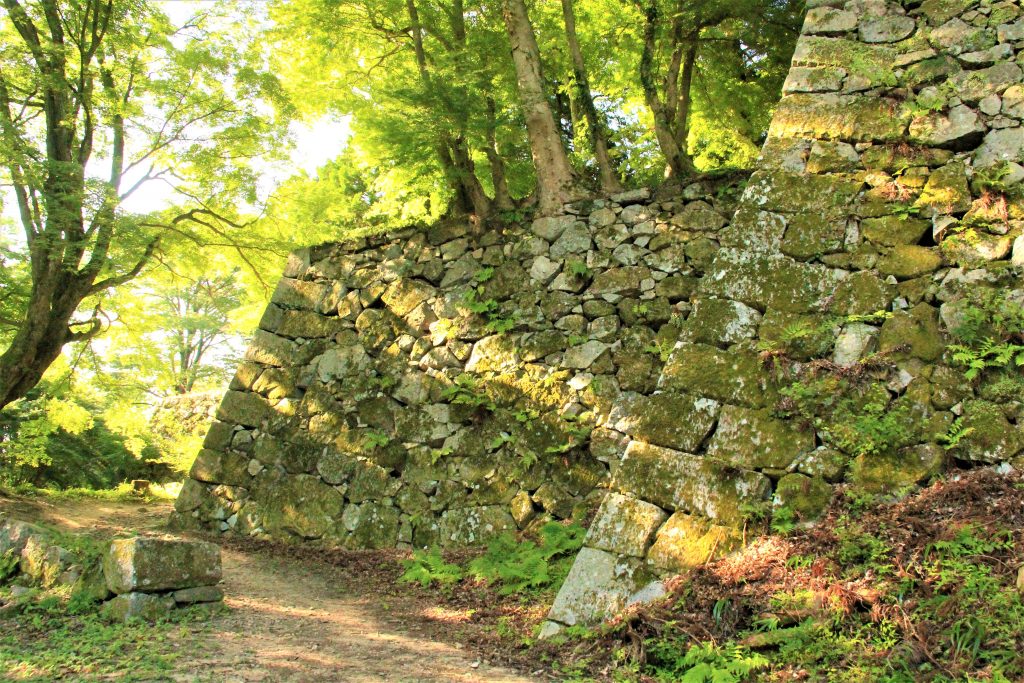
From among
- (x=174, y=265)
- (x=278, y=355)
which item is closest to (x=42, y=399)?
(x=174, y=265)

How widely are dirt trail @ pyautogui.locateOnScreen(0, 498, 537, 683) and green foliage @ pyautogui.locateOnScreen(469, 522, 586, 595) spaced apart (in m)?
0.74

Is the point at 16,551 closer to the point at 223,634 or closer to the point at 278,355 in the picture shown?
the point at 223,634

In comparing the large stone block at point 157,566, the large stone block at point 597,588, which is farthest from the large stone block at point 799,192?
the large stone block at point 157,566

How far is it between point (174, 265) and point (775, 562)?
33.7ft

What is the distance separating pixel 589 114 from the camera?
8.53m

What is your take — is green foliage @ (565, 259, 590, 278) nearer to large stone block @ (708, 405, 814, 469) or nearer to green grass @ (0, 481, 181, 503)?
large stone block @ (708, 405, 814, 469)

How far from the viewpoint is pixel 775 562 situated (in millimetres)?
4258

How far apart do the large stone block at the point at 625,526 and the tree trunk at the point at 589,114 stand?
14.3 feet

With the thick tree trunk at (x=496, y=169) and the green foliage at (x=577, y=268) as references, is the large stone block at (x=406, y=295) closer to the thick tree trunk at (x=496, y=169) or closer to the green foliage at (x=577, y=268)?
the thick tree trunk at (x=496, y=169)

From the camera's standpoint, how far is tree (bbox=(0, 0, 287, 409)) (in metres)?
8.87

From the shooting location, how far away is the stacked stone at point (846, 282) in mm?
4562

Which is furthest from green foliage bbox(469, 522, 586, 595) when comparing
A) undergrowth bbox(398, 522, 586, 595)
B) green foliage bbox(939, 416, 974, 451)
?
green foliage bbox(939, 416, 974, 451)

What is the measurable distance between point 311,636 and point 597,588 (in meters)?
2.12

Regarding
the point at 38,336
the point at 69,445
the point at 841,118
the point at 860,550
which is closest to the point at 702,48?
the point at 841,118
